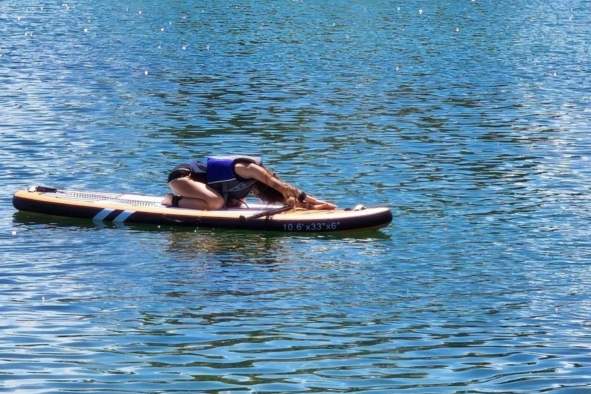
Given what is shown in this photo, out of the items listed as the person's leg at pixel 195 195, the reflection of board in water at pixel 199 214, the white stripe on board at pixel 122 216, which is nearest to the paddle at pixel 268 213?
the reflection of board in water at pixel 199 214

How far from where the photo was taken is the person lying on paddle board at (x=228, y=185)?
25047 mm

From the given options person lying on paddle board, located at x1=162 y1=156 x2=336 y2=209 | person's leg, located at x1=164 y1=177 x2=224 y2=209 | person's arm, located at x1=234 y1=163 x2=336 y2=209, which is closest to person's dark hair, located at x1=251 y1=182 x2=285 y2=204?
person lying on paddle board, located at x1=162 y1=156 x2=336 y2=209

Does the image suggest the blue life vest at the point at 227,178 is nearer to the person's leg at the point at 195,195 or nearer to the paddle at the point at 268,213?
the person's leg at the point at 195,195

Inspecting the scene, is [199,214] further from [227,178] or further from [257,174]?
[257,174]

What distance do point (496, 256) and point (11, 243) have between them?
7.61m

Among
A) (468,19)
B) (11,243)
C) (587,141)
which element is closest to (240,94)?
(587,141)

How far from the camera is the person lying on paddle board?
2505 cm

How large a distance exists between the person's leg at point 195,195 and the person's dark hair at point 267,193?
1.99 ft

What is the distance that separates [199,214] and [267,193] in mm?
1217

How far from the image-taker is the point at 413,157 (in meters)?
33.3

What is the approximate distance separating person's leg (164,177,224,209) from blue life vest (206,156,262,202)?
0.37ft

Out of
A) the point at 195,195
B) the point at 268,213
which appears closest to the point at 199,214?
the point at 195,195

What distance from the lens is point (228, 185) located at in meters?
25.2

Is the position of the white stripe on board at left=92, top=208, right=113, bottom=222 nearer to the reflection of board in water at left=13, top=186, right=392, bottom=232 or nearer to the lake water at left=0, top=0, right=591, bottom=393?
the reflection of board in water at left=13, top=186, right=392, bottom=232
